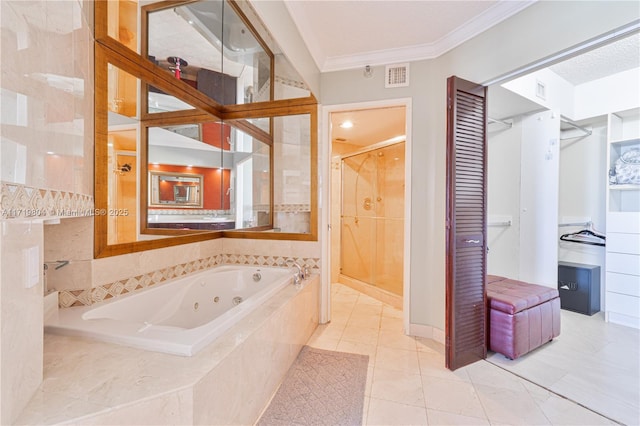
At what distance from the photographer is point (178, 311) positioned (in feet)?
6.59

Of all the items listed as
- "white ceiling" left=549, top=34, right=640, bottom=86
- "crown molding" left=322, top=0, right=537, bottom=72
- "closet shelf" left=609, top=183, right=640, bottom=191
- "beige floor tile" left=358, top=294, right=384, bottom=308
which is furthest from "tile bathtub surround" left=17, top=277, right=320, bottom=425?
"closet shelf" left=609, top=183, right=640, bottom=191

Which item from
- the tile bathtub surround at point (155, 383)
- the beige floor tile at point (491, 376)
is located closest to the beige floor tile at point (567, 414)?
the beige floor tile at point (491, 376)

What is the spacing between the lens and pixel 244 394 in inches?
49.6

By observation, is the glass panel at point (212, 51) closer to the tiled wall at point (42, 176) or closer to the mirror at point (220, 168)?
the mirror at point (220, 168)

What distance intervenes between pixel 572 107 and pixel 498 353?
2.73 m

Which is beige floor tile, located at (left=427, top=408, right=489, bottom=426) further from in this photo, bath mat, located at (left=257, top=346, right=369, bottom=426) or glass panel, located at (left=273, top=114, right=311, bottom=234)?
glass panel, located at (left=273, top=114, right=311, bottom=234)

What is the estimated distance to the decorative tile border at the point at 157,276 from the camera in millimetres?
1482

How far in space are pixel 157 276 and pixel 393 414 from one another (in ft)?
5.77

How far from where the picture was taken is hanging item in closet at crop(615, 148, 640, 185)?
2566mm

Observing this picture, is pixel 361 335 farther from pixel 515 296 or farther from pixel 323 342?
pixel 515 296

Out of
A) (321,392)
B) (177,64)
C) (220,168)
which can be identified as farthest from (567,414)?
Answer: (177,64)

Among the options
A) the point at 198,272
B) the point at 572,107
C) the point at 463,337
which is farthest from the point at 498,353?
the point at 572,107

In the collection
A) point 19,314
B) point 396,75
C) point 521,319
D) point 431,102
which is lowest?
point 521,319

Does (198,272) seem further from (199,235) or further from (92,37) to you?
(92,37)
